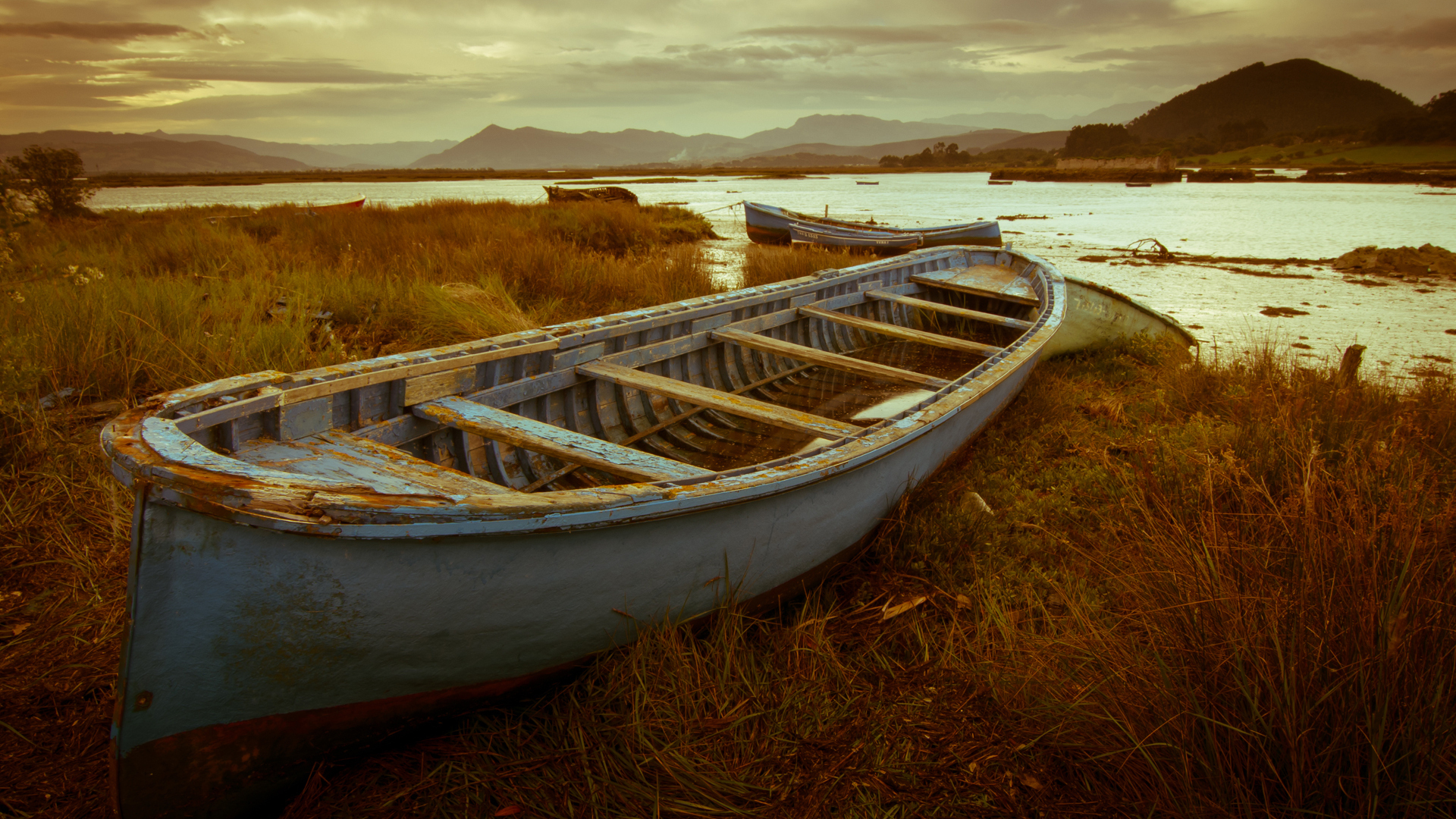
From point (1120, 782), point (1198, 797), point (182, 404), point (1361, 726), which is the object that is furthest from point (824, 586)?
point (182, 404)

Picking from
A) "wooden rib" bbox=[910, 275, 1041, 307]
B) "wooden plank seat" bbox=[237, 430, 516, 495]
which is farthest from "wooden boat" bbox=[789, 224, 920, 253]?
"wooden plank seat" bbox=[237, 430, 516, 495]

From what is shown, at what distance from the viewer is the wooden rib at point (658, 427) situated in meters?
3.42

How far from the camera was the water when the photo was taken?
8.47 metres

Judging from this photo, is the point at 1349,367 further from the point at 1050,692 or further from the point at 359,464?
the point at 359,464

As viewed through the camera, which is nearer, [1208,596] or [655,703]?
[1208,596]

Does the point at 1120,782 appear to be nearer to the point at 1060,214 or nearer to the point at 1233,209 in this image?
the point at 1060,214

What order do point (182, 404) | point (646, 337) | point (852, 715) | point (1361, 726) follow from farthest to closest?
point (646, 337), point (852, 715), point (182, 404), point (1361, 726)

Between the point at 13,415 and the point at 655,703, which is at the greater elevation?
the point at 13,415

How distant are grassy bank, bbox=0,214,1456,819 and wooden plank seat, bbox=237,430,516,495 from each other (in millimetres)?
817

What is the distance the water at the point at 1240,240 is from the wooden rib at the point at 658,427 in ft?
17.0

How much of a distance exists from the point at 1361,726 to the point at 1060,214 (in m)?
31.0

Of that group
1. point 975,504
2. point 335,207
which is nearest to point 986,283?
point 975,504

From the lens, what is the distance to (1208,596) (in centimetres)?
195

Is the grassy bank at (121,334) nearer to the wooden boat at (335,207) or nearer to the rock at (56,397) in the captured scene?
the rock at (56,397)
